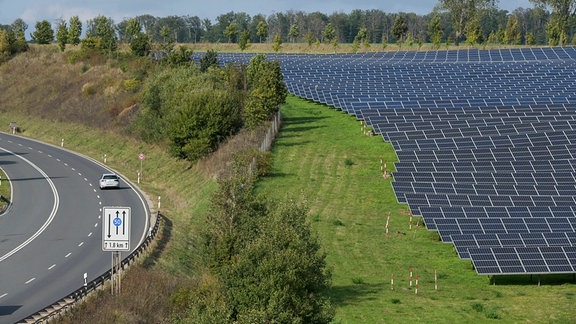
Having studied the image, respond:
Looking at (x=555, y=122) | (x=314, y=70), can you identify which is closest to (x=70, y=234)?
(x=555, y=122)

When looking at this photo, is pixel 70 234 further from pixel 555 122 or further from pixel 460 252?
pixel 555 122

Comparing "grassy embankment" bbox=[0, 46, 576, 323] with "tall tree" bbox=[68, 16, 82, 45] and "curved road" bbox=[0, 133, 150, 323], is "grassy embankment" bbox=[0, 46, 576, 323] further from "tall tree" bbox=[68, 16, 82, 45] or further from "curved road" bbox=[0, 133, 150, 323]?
"tall tree" bbox=[68, 16, 82, 45]

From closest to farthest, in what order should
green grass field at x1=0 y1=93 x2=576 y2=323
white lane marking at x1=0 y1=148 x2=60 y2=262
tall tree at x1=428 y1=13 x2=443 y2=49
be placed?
green grass field at x1=0 y1=93 x2=576 y2=323 < white lane marking at x1=0 y1=148 x2=60 y2=262 < tall tree at x1=428 y1=13 x2=443 y2=49

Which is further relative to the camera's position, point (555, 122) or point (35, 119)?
point (35, 119)

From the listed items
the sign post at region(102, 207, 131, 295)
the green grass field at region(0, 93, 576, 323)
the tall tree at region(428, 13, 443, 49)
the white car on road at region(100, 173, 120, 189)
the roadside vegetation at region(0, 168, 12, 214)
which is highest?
the tall tree at region(428, 13, 443, 49)

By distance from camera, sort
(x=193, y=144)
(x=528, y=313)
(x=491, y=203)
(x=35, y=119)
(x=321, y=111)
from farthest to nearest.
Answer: (x=35, y=119) → (x=321, y=111) → (x=193, y=144) → (x=491, y=203) → (x=528, y=313)

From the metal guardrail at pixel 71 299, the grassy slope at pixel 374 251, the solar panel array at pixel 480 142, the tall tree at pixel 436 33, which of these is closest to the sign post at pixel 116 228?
the metal guardrail at pixel 71 299

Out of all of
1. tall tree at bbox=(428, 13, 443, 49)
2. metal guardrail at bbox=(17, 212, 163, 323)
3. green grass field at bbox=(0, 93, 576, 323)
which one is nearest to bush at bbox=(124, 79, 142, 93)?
green grass field at bbox=(0, 93, 576, 323)
